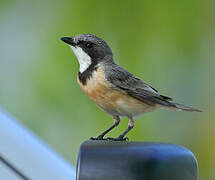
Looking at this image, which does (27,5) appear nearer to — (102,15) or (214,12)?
(102,15)

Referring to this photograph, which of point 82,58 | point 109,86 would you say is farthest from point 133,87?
point 82,58

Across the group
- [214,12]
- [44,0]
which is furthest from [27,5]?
[214,12]

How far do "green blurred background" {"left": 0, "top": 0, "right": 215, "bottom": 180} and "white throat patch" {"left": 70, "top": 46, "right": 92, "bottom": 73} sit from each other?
42.6 inches

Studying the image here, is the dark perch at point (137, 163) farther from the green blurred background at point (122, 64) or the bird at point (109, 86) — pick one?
the green blurred background at point (122, 64)

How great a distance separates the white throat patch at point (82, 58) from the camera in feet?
10.4

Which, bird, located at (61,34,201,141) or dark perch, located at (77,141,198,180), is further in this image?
bird, located at (61,34,201,141)

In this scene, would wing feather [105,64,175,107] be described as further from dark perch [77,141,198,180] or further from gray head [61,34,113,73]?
dark perch [77,141,198,180]

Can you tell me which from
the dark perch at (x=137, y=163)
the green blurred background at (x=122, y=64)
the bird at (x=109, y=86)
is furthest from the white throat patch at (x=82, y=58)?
the dark perch at (x=137, y=163)

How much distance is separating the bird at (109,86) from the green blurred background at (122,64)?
1005mm

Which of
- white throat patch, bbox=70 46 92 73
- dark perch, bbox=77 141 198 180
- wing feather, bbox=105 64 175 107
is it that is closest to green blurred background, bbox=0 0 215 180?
wing feather, bbox=105 64 175 107

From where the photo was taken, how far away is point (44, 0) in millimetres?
5109

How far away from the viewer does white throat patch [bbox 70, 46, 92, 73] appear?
317 cm

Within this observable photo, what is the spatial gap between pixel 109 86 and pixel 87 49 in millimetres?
245

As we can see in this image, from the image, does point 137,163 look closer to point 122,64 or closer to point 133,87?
point 133,87
